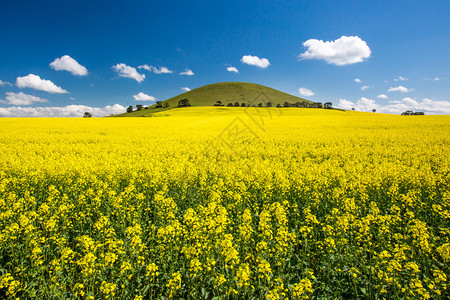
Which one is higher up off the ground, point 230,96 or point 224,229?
point 230,96

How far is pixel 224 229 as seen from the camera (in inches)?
186

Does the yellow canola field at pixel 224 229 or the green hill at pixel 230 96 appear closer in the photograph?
the yellow canola field at pixel 224 229

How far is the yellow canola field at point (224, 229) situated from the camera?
3.51 metres

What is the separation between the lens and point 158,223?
223 inches

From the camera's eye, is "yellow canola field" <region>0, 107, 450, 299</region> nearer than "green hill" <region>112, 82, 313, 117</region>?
Yes

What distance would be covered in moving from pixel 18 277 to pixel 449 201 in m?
11.1

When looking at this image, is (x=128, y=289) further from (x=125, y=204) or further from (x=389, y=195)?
(x=389, y=195)

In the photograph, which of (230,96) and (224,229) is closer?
(224,229)

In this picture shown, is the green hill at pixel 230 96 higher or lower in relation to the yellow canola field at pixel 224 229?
higher

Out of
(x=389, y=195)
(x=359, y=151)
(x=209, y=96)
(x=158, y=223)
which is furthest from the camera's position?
(x=209, y=96)

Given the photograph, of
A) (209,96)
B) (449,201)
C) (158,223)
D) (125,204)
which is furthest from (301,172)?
(209,96)

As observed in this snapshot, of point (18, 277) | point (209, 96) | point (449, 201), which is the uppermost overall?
point (209, 96)

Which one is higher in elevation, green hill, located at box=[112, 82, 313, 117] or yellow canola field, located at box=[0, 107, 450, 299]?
green hill, located at box=[112, 82, 313, 117]

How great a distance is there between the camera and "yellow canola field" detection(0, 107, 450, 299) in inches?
138
